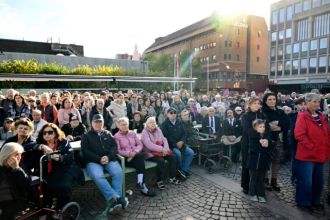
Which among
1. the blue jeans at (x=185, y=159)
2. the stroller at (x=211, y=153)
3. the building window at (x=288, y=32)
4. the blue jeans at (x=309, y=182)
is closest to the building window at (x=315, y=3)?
the building window at (x=288, y=32)

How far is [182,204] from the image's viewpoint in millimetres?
4449

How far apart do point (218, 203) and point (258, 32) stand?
61.2 m

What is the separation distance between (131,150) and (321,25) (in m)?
52.1

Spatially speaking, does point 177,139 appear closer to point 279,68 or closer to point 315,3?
point 315,3

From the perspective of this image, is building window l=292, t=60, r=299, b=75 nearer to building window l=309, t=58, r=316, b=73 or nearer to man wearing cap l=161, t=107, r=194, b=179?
building window l=309, t=58, r=316, b=73

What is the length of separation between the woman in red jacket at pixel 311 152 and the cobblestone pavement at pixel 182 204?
757mm

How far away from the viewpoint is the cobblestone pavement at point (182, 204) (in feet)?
13.2

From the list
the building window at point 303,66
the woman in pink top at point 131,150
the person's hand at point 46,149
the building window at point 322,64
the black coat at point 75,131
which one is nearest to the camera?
the person's hand at point 46,149

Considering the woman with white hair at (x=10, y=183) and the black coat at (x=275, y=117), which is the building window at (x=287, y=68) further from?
the woman with white hair at (x=10, y=183)

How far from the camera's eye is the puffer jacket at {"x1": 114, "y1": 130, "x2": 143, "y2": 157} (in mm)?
5074

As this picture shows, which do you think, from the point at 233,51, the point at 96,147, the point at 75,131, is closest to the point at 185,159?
the point at 96,147

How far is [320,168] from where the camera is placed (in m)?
4.23

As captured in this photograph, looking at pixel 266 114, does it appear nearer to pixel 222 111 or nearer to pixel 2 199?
pixel 222 111

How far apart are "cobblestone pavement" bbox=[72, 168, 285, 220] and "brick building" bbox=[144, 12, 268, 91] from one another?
47.9 meters
